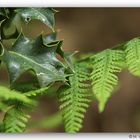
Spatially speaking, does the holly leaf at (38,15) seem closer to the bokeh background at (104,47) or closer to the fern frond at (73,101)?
the fern frond at (73,101)

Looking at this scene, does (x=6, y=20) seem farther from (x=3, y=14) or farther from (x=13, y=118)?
(x=13, y=118)

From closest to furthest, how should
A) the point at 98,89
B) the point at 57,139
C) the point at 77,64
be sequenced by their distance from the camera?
the point at 98,89, the point at 77,64, the point at 57,139

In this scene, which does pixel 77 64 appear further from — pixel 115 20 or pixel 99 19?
pixel 99 19

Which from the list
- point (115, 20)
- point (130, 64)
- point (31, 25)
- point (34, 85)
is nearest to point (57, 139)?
point (34, 85)

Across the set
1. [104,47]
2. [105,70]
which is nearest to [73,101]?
[105,70]

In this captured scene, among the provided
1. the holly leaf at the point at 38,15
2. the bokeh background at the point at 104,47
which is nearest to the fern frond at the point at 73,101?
the holly leaf at the point at 38,15
